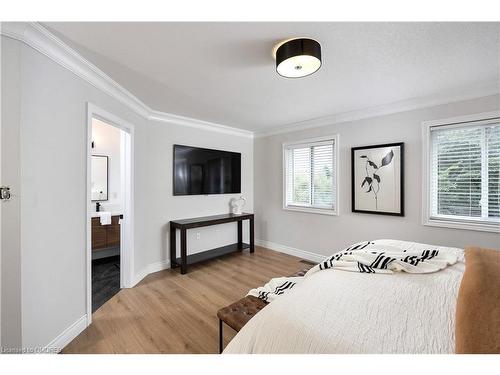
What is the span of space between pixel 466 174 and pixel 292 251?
2.62 m

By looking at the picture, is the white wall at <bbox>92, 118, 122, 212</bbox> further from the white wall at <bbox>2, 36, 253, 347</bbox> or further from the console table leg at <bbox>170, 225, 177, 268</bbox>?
the white wall at <bbox>2, 36, 253, 347</bbox>

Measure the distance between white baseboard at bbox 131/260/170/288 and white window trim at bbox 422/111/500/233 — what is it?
11.7 feet

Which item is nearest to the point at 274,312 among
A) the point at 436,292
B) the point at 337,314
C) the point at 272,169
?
the point at 337,314

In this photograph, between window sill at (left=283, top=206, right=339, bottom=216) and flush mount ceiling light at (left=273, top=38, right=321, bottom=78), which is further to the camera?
window sill at (left=283, top=206, right=339, bottom=216)

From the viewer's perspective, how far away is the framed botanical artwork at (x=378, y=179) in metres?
2.91

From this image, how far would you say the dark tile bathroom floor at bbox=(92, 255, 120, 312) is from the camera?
252 cm

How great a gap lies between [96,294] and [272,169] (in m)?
3.28

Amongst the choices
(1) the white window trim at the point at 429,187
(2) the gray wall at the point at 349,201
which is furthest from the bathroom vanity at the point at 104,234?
(1) the white window trim at the point at 429,187

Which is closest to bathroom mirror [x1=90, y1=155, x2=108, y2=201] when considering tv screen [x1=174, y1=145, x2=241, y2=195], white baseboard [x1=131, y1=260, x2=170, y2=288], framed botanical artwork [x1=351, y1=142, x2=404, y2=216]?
tv screen [x1=174, y1=145, x2=241, y2=195]

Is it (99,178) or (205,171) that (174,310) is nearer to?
(205,171)

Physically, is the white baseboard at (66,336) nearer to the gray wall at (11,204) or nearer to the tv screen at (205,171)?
the gray wall at (11,204)

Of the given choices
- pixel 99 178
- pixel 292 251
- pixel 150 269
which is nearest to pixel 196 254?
pixel 150 269

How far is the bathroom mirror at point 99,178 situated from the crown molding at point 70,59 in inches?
58.1

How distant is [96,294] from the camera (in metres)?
2.62
